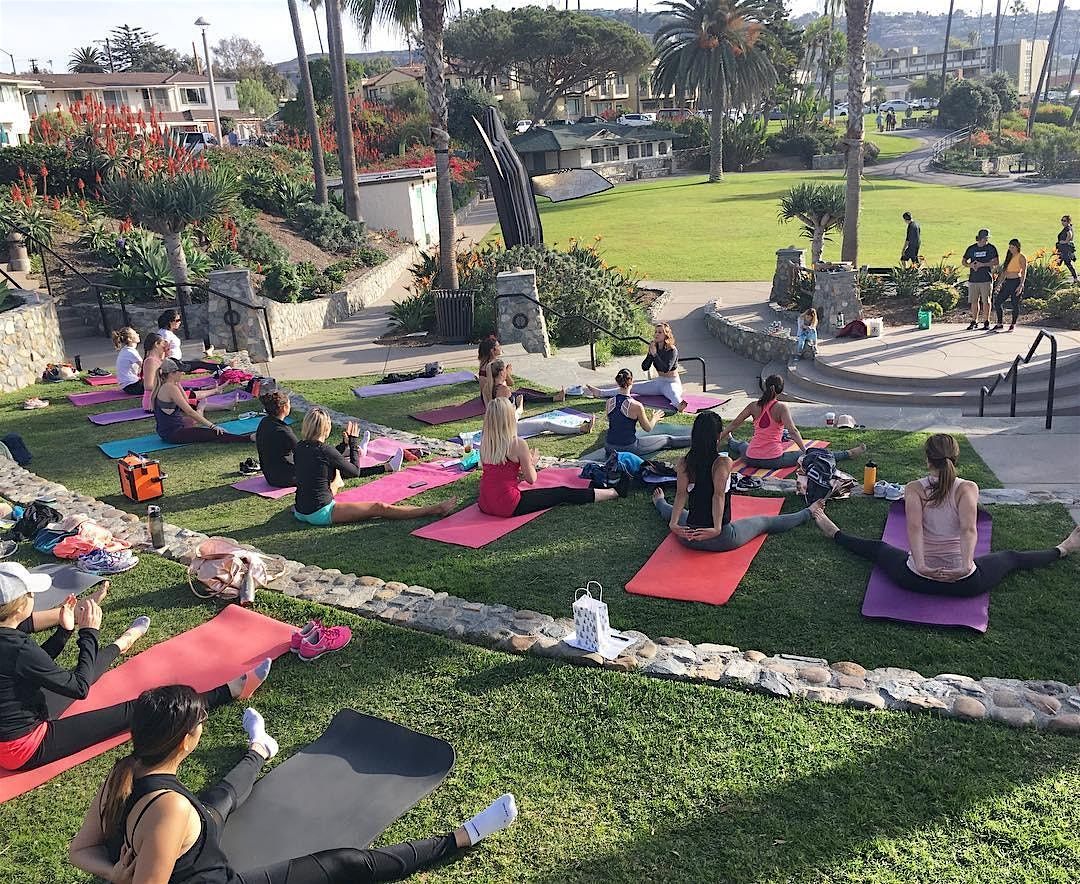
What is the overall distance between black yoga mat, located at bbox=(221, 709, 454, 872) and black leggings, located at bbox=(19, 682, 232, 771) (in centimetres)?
82

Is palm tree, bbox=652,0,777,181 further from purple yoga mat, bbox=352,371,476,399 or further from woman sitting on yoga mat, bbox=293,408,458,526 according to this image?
woman sitting on yoga mat, bbox=293,408,458,526

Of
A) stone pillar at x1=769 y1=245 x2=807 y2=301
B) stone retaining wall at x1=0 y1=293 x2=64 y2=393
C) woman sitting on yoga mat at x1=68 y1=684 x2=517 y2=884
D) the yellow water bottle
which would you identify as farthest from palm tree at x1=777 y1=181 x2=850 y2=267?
woman sitting on yoga mat at x1=68 y1=684 x2=517 y2=884

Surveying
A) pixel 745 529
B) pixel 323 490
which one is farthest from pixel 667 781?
pixel 323 490

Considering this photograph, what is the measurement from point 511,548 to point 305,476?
2199mm

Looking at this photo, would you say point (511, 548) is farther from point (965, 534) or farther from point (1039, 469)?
point (1039, 469)

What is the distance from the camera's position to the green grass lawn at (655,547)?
6.05 m

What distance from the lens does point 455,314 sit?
18797 mm

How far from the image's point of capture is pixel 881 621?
637cm

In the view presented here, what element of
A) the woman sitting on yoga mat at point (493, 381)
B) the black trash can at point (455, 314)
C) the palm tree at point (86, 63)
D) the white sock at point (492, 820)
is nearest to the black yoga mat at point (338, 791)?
the white sock at point (492, 820)

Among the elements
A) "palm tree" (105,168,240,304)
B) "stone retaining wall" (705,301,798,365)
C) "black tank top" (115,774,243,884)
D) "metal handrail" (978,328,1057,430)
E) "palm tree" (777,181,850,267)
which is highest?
"palm tree" (105,168,240,304)

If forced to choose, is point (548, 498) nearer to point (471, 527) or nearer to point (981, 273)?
point (471, 527)

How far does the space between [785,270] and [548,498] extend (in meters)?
15.1

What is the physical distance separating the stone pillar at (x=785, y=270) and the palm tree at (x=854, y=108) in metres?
1.32

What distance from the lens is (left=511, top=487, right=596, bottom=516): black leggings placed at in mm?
8727
